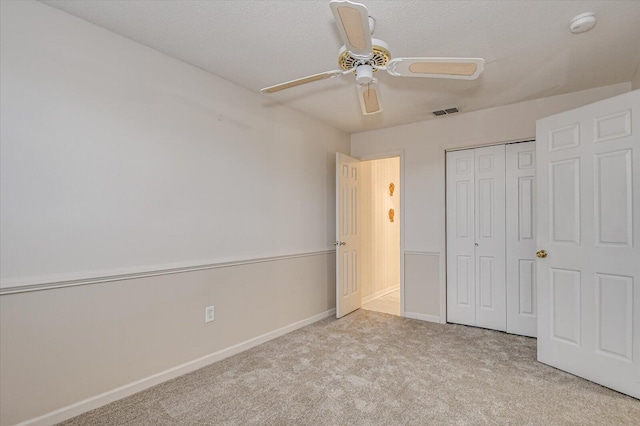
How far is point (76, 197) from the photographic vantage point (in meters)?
2.06

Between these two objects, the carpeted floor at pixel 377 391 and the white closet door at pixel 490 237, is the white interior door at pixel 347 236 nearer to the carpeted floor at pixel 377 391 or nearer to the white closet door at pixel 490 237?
the carpeted floor at pixel 377 391

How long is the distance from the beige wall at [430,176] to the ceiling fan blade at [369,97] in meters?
1.97

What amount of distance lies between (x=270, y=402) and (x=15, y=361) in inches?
57.1

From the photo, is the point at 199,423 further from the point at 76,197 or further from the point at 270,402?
the point at 76,197

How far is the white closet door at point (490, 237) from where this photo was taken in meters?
3.64

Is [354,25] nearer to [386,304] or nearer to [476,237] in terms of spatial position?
[476,237]

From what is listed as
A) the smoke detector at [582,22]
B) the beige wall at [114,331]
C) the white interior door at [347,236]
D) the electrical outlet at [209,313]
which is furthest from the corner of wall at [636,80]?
the electrical outlet at [209,313]

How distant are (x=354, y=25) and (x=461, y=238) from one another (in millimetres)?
3085

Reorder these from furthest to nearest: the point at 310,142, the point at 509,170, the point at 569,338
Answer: the point at 310,142, the point at 509,170, the point at 569,338

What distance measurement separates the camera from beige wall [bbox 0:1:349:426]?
72.9 inches

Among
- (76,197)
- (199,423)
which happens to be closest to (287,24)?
(76,197)

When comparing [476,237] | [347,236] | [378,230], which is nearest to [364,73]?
[347,236]

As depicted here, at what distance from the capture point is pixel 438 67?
1.82m

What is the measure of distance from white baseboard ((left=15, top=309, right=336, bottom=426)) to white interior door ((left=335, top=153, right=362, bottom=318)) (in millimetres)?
956
